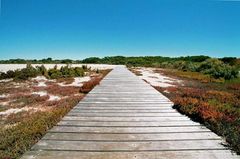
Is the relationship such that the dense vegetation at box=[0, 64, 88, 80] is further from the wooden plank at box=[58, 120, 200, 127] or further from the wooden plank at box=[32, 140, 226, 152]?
the wooden plank at box=[32, 140, 226, 152]

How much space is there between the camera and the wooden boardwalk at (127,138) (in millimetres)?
4008

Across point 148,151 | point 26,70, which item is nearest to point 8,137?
point 148,151

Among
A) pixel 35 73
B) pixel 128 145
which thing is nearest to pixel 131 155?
pixel 128 145

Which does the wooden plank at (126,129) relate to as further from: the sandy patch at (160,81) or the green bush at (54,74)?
the green bush at (54,74)

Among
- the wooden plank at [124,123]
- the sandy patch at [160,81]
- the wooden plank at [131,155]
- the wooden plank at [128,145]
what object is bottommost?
the sandy patch at [160,81]

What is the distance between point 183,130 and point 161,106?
273 cm

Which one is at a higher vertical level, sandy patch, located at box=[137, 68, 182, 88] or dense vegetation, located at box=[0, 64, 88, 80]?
dense vegetation, located at box=[0, 64, 88, 80]

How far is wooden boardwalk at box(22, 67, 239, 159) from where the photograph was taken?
4008mm

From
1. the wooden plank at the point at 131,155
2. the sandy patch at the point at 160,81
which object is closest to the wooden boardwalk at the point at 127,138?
the wooden plank at the point at 131,155

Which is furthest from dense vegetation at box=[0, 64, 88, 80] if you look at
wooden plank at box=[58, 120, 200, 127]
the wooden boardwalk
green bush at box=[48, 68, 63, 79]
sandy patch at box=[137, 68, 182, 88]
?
wooden plank at box=[58, 120, 200, 127]

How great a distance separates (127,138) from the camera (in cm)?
474

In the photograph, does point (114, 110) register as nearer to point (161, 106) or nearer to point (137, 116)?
point (137, 116)

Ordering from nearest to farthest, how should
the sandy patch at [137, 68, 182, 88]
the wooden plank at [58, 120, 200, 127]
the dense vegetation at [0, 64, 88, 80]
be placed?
the wooden plank at [58, 120, 200, 127]
the sandy patch at [137, 68, 182, 88]
the dense vegetation at [0, 64, 88, 80]

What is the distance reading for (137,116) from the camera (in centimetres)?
661
